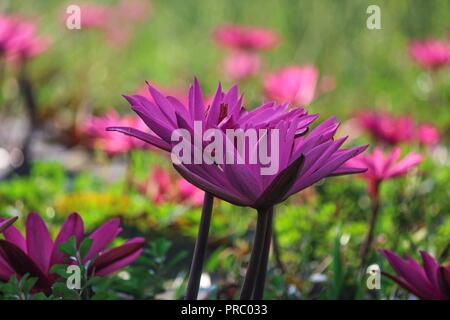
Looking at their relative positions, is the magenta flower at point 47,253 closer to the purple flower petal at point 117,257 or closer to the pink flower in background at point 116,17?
the purple flower petal at point 117,257

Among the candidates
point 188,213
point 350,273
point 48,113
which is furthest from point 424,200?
point 48,113

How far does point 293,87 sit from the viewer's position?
6.64ft

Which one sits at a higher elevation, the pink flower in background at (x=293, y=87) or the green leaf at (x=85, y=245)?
the pink flower in background at (x=293, y=87)

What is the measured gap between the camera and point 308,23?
412 centimetres

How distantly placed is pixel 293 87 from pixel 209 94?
1440mm

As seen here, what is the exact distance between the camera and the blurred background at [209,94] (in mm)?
1470

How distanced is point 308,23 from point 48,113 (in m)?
1.65

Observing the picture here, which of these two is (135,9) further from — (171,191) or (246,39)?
(171,191)

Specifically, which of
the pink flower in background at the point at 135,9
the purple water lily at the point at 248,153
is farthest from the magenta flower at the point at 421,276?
the pink flower in background at the point at 135,9

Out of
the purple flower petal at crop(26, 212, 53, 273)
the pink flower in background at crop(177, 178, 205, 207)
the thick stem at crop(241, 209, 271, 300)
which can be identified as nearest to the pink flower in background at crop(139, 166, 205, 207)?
the pink flower in background at crop(177, 178, 205, 207)

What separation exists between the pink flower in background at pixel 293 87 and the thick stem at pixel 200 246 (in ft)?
3.73

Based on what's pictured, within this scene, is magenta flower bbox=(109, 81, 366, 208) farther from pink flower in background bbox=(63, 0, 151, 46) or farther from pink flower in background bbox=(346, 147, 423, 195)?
pink flower in background bbox=(63, 0, 151, 46)

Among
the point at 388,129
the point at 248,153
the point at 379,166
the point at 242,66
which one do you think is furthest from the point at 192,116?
the point at 242,66
